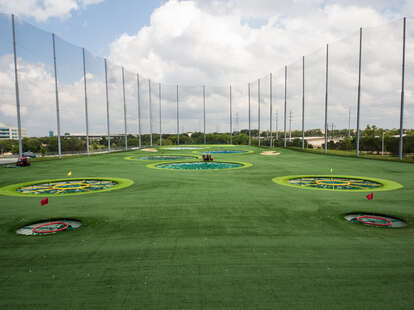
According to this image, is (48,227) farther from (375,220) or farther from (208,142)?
(208,142)

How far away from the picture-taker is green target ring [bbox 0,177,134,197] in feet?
43.5

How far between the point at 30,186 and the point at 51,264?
37.5 feet

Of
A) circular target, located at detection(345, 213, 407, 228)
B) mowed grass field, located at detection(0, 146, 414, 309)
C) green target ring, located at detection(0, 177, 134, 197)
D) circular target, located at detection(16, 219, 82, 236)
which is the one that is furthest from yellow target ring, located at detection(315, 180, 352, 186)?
circular target, located at detection(16, 219, 82, 236)

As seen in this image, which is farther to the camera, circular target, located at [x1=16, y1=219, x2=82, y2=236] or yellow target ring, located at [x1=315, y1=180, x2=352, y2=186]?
yellow target ring, located at [x1=315, y1=180, x2=352, y2=186]

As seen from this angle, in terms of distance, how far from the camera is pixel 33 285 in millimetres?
4992

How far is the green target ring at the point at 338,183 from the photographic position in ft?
45.6

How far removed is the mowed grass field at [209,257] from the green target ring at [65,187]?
7.84ft

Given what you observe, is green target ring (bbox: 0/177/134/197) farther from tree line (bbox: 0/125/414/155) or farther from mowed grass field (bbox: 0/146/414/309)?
tree line (bbox: 0/125/414/155)

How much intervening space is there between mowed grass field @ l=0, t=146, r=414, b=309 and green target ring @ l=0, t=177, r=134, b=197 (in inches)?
94.1

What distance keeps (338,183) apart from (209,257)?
11.7m

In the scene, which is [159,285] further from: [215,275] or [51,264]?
[51,264]

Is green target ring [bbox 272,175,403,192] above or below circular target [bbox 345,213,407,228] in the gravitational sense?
above

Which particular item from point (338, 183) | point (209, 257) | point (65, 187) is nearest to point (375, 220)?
point (209, 257)

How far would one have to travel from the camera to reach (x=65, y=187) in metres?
14.7
